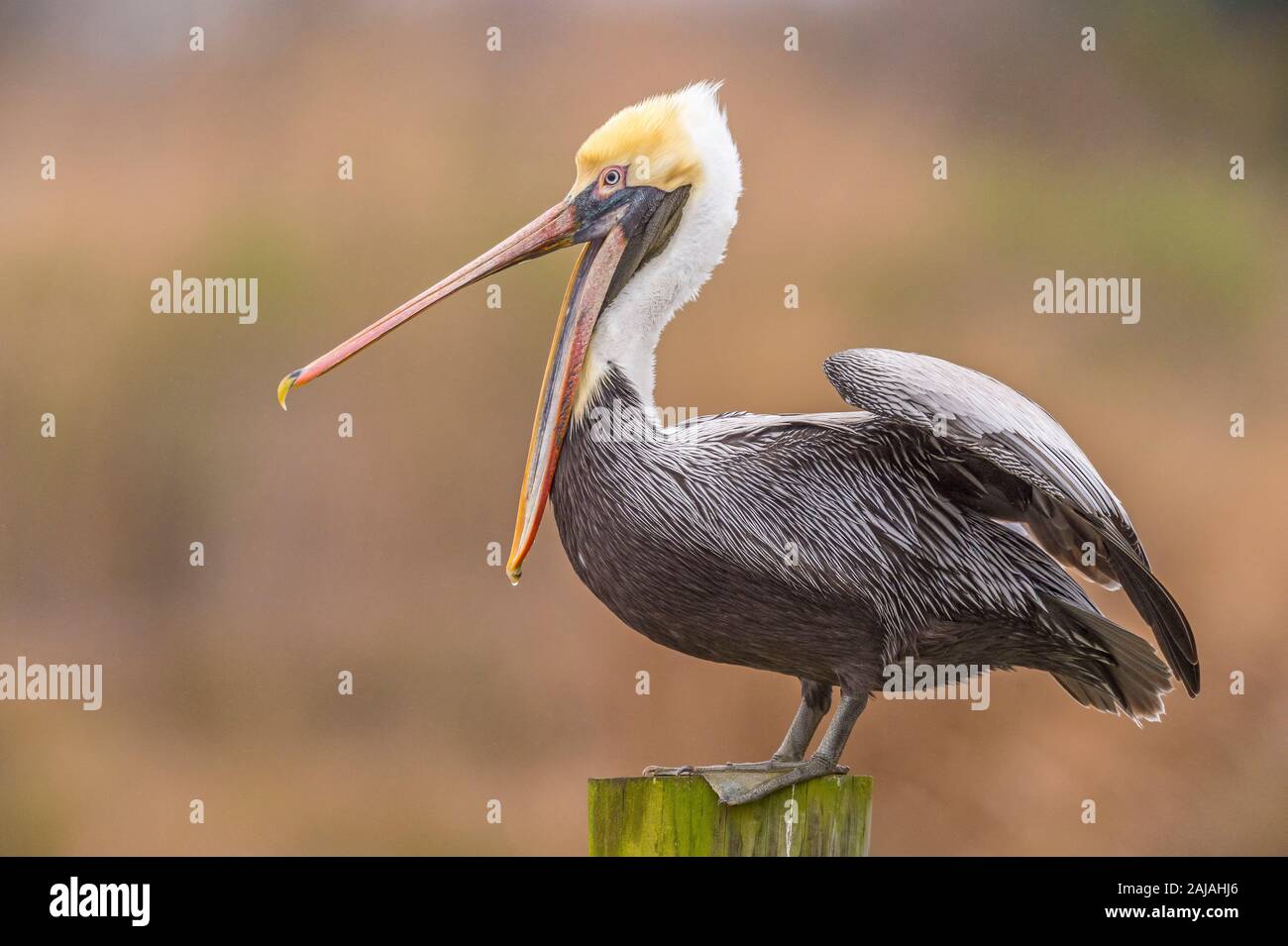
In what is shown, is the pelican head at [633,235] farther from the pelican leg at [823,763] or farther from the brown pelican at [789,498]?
the pelican leg at [823,763]

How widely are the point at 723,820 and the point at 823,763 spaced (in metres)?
0.25

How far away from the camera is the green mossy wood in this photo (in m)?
3.19

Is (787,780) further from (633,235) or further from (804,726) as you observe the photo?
(633,235)

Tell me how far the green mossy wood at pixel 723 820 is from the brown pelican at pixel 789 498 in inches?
2.3

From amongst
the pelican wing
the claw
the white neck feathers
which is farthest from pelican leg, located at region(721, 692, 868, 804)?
the white neck feathers

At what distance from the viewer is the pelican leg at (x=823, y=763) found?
3.17 meters

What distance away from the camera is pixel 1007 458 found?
124 inches

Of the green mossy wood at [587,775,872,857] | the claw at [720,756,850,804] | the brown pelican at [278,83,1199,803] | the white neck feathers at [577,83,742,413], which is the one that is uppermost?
the white neck feathers at [577,83,742,413]

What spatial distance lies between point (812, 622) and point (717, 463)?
412mm

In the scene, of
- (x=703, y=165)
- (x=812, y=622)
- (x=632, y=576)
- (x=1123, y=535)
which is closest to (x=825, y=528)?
(x=812, y=622)

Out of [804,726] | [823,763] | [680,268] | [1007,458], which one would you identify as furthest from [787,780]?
[680,268]

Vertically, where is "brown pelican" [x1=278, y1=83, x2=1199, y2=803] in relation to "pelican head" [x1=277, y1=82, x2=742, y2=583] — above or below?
below

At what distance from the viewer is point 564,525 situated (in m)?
3.30

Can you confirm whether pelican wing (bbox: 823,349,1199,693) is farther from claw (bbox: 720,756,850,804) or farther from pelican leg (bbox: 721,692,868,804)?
claw (bbox: 720,756,850,804)
